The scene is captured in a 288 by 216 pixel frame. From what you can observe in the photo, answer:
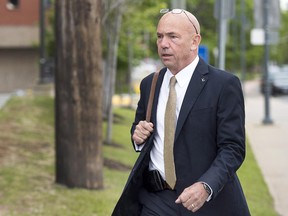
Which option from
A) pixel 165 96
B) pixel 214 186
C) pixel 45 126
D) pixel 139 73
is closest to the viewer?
pixel 214 186

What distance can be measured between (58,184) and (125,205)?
15.5ft

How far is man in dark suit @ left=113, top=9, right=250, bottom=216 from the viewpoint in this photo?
359cm

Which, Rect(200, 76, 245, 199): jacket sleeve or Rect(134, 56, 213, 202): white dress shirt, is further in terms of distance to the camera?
Rect(134, 56, 213, 202): white dress shirt

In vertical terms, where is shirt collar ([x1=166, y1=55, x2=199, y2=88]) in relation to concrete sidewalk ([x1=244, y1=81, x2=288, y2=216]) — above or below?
above

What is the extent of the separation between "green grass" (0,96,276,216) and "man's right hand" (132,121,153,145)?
3.44 m

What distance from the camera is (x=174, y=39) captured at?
12.1 feet

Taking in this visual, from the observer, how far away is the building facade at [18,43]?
43531 mm

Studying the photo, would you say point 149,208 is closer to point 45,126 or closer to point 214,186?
point 214,186

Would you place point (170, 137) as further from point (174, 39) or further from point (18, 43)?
point (18, 43)

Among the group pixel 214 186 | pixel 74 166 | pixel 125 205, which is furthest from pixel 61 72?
pixel 214 186

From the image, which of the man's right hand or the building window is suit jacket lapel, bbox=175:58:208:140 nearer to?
the man's right hand

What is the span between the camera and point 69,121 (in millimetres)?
8539

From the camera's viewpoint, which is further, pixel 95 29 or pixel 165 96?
pixel 95 29

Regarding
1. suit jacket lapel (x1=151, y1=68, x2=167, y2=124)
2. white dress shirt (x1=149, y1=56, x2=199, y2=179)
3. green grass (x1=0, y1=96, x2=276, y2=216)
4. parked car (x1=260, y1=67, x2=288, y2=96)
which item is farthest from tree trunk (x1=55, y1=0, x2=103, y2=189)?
parked car (x1=260, y1=67, x2=288, y2=96)
